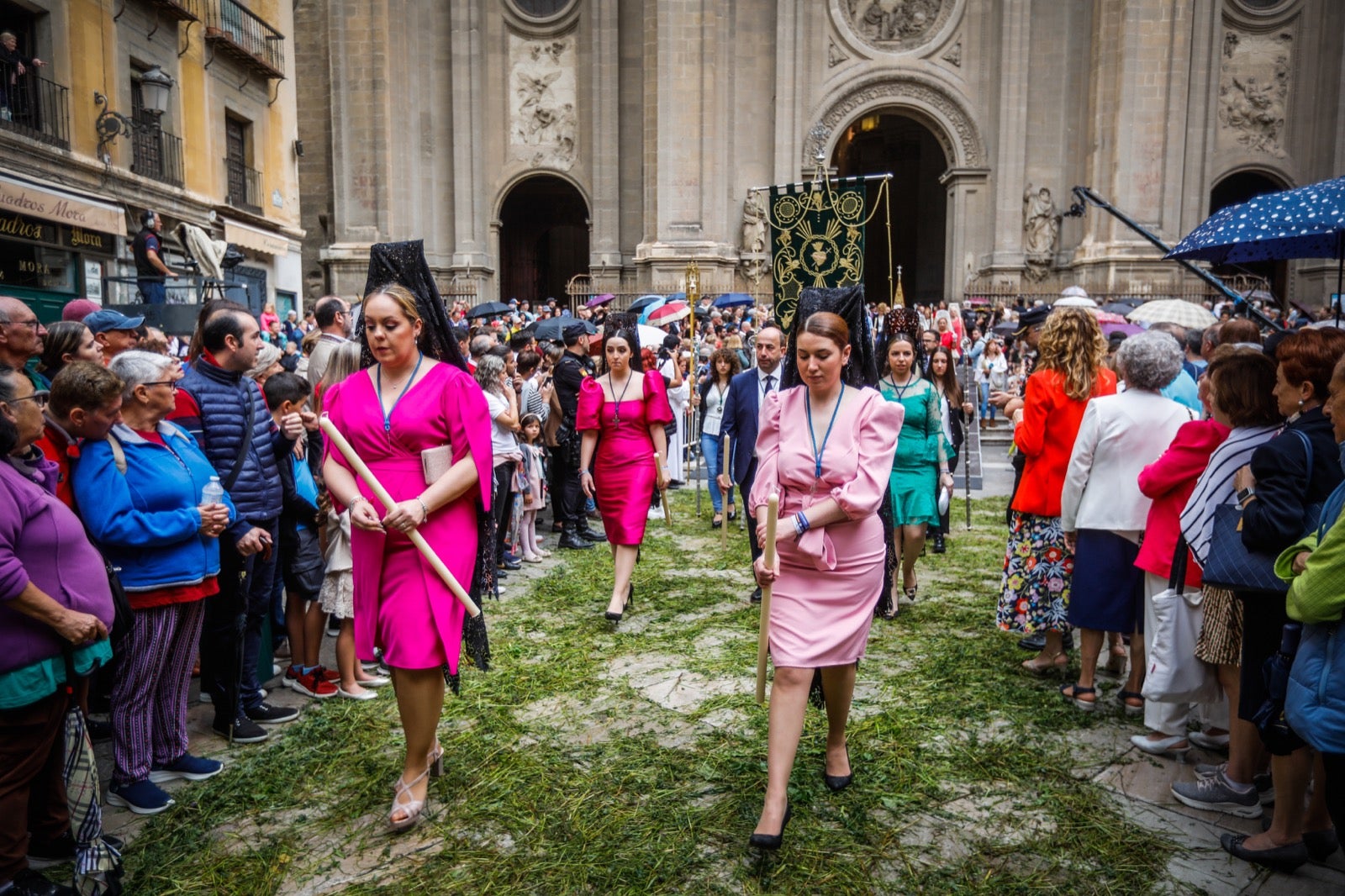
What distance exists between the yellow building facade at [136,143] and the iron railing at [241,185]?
33mm

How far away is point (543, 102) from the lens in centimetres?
2617

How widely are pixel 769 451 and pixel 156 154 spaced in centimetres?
1651

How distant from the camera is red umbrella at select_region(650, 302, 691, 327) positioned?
1350 centimetres

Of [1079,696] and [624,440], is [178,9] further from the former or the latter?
[1079,696]

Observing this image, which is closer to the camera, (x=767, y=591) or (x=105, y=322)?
(x=767, y=591)

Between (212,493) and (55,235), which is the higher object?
(55,235)

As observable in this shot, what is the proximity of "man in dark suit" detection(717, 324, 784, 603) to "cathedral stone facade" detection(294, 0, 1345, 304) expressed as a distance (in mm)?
17442

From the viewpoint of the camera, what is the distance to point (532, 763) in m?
4.32

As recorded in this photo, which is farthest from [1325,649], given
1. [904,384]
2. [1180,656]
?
[904,384]

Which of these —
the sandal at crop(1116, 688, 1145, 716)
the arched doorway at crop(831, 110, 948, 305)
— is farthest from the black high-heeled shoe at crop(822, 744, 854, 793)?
the arched doorway at crop(831, 110, 948, 305)

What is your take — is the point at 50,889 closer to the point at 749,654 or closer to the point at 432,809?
the point at 432,809

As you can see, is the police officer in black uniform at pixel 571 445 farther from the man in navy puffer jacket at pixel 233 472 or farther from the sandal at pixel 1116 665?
the sandal at pixel 1116 665

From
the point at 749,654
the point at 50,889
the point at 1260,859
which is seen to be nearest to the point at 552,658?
the point at 749,654

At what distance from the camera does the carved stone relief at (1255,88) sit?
25172mm
